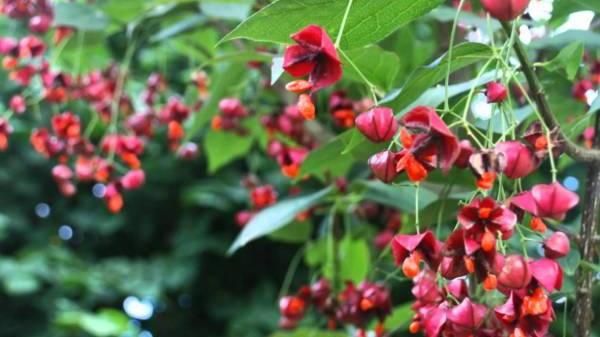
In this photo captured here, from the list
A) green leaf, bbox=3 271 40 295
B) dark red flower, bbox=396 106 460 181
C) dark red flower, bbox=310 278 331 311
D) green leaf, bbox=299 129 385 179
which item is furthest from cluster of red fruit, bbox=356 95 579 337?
green leaf, bbox=3 271 40 295

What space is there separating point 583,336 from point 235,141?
570mm

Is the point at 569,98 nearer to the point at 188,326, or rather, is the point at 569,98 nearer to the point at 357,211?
the point at 357,211

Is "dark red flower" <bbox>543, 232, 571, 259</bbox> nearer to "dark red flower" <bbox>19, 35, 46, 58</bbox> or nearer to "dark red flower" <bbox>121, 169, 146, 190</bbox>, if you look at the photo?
"dark red flower" <bbox>121, 169, 146, 190</bbox>

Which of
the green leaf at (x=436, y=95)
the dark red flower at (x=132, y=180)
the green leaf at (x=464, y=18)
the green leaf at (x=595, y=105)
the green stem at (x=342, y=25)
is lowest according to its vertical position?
the dark red flower at (x=132, y=180)

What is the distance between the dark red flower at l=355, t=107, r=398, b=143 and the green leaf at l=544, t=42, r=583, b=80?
132 mm

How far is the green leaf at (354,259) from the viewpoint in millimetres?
912

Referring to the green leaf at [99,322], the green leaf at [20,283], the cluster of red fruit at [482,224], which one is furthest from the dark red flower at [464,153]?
the green leaf at [20,283]

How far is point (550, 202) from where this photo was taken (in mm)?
381

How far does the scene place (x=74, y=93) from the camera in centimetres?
99

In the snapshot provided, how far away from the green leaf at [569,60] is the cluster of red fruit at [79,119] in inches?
15.7

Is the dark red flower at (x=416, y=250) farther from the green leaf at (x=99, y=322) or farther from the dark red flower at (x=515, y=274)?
the green leaf at (x=99, y=322)

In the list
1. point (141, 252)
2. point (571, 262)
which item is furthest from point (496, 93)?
point (141, 252)

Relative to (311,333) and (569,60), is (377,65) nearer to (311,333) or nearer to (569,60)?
(569,60)

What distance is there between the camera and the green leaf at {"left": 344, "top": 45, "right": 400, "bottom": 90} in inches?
23.6
